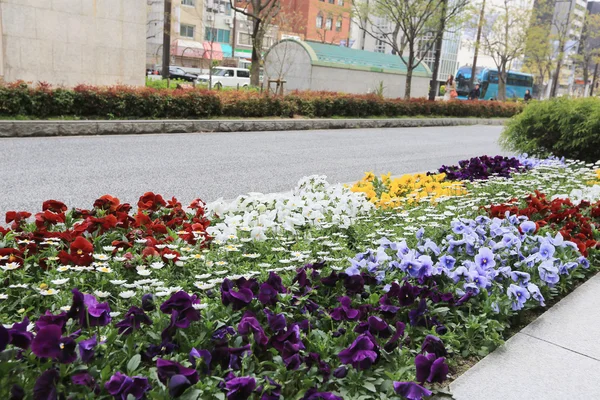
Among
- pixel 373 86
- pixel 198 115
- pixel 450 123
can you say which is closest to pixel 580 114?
pixel 198 115

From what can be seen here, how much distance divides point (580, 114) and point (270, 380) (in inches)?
362

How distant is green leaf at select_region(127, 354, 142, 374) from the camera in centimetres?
211

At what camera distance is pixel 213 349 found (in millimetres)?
2266

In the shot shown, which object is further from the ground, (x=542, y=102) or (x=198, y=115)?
(x=542, y=102)

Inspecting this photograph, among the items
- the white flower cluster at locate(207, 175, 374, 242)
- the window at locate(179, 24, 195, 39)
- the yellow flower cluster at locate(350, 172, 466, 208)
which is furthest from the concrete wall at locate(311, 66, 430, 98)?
the window at locate(179, 24, 195, 39)

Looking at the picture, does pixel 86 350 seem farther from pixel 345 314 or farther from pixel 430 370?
pixel 430 370

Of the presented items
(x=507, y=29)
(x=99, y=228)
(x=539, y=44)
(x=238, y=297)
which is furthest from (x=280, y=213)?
(x=539, y=44)

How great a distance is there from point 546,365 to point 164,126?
1138 centimetres

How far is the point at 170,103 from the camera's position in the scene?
13.9 m

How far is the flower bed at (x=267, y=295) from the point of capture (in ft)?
6.85

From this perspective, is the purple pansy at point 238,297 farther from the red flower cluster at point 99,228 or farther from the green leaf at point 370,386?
the red flower cluster at point 99,228

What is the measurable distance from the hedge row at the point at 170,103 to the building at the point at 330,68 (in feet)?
19.1

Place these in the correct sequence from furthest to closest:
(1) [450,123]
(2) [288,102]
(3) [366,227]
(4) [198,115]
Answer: (1) [450,123]
(2) [288,102]
(4) [198,115]
(3) [366,227]

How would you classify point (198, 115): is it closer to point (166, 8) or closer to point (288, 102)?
point (288, 102)
